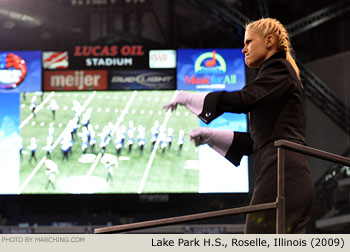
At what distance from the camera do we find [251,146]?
366cm

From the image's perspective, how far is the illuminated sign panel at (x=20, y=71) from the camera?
17.3 m

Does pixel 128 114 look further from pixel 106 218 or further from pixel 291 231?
Answer: pixel 291 231

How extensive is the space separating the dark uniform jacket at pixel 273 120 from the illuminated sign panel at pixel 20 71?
14381 millimetres

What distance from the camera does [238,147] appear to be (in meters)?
3.62

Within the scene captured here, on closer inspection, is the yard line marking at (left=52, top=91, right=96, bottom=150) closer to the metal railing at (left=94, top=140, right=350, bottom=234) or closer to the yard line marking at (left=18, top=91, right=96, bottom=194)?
the yard line marking at (left=18, top=91, right=96, bottom=194)

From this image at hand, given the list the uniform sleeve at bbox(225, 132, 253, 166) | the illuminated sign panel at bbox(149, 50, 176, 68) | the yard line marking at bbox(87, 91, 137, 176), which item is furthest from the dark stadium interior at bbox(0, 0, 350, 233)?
the uniform sleeve at bbox(225, 132, 253, 166)

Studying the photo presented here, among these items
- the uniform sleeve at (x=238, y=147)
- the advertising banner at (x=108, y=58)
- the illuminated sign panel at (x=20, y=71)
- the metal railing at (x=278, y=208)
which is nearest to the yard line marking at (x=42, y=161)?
the advertising banner at (x=108, y=58)

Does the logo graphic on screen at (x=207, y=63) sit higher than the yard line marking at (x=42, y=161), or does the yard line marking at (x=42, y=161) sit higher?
the logo graphic on screen at (x=207, y=63)

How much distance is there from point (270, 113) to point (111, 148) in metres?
14.2

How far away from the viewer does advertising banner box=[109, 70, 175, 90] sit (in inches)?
680

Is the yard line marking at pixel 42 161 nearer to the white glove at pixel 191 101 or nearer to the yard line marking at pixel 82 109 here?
the yard line marking at pixel 82 109

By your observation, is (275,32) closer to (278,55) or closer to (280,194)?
(278,55)

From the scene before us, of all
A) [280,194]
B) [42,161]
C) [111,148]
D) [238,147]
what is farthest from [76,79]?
[280,194]

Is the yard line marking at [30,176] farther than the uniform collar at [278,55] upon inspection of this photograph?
Yes
